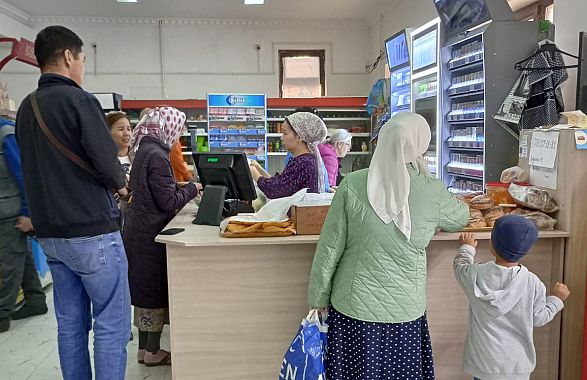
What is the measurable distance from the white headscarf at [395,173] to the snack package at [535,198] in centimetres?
99

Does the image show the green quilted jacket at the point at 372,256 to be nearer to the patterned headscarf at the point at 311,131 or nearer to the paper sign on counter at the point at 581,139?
the paper sign on counter at the point at 581,139

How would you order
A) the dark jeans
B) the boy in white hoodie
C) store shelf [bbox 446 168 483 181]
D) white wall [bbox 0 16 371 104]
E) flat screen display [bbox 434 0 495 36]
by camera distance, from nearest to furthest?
the boy in white hoodie < the dark jeans < flat screen display [bbox 434 0 495 36] < store shelf [bbox 446 168 483 181] < white wall [bbox 0 16 371 104]

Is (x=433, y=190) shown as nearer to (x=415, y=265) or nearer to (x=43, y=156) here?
(x=415, y=265)

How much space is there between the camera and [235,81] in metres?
10.1

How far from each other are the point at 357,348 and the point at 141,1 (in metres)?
8.17

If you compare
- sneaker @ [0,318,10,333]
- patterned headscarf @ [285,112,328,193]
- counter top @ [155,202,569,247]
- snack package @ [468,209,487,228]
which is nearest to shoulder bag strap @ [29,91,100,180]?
counter top @ [155,202,569,247]

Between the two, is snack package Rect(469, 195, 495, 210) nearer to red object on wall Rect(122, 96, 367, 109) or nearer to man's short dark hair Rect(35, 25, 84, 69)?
man's short dark hair Rect(35, 25, 84, 69)

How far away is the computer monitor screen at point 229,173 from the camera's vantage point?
299 centimetres

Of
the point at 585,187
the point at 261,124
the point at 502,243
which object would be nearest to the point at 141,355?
the point at 502,243

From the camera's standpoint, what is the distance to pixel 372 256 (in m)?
1.91

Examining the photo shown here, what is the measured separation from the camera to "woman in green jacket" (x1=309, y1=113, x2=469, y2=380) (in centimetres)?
189

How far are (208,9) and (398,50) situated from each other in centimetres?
469

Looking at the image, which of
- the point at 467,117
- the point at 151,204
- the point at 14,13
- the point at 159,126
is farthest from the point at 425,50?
the point at 14,13

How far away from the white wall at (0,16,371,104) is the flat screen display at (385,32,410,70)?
4114mm
